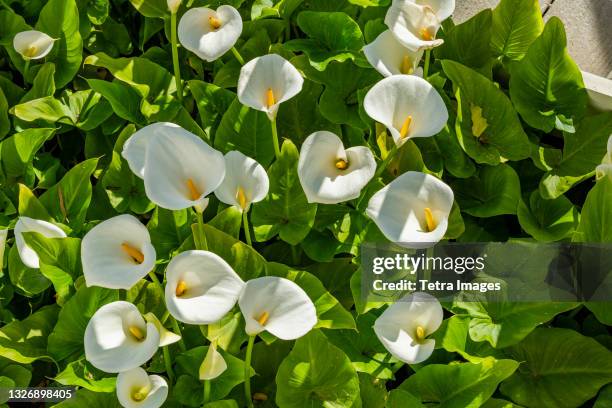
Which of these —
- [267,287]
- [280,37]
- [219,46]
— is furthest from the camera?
[280,37]

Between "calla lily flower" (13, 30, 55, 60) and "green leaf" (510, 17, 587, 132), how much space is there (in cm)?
92

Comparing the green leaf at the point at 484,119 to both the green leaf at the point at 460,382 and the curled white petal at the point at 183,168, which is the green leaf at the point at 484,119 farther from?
the curled white petal at the point at 183,168

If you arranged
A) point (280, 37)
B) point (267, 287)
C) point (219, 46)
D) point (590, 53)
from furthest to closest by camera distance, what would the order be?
point (590, 53) → point (280, 37) → point (219, 46) → point (267, 287)

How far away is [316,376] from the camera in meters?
Answer: 1.04

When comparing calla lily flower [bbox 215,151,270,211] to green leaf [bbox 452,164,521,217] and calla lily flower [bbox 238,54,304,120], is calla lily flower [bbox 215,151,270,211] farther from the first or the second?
green leaf [bbox 452,164,521,217]

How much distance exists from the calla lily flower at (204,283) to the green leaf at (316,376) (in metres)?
0.14

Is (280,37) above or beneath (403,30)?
beneath

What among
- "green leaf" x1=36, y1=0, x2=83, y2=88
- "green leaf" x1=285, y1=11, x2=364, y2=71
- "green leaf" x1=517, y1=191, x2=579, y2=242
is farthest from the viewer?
"green leaf" x1=36, y1=0, x2=83, y2=88

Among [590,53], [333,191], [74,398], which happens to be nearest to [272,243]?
[333,191]

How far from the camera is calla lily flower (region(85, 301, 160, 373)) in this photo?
93 cm

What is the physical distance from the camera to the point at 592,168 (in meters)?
1.32

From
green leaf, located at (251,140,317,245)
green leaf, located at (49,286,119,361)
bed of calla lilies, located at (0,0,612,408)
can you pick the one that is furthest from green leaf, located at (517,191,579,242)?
green leaf, located at (49,286,119,361)

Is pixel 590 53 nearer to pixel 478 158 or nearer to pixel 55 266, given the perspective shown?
pixel 478 158

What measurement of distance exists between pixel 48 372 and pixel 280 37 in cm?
82
